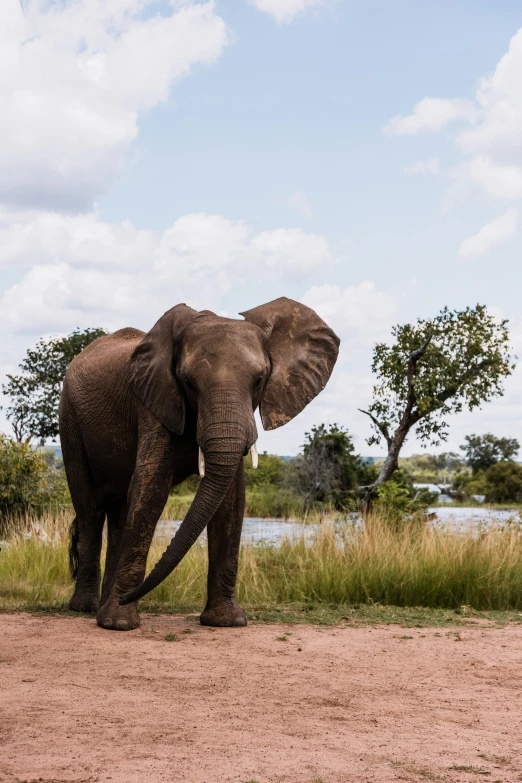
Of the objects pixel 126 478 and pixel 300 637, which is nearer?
pixel 300 637

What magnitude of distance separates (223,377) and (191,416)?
2.51 ft

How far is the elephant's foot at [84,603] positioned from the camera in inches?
360

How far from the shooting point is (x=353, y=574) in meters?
10.5

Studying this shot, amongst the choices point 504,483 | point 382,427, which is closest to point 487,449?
point 504,483

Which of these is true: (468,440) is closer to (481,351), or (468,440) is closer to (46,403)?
(46,403)

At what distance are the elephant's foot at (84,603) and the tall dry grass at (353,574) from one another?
0.99 feet

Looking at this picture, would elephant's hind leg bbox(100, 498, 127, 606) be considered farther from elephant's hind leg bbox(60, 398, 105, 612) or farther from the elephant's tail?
the elephant's tail

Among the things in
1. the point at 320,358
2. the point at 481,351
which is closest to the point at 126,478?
the point at 320,358

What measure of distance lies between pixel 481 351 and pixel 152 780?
20.9m

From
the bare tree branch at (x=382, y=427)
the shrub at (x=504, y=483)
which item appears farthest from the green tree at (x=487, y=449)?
the bare tree branch at (x=382, y=427)

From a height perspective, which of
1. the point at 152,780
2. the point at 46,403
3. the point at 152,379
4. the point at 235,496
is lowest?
the point at 152,780

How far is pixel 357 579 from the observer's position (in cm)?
1052

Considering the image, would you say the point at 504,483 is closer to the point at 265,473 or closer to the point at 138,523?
the point at 265,473

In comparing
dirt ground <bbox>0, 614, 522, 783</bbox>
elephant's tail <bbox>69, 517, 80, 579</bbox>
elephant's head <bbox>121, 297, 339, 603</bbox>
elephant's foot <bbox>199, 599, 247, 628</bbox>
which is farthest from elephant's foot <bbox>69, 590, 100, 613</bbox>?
elephant's head <bbox>121, 297, 339, 603</bbox>
